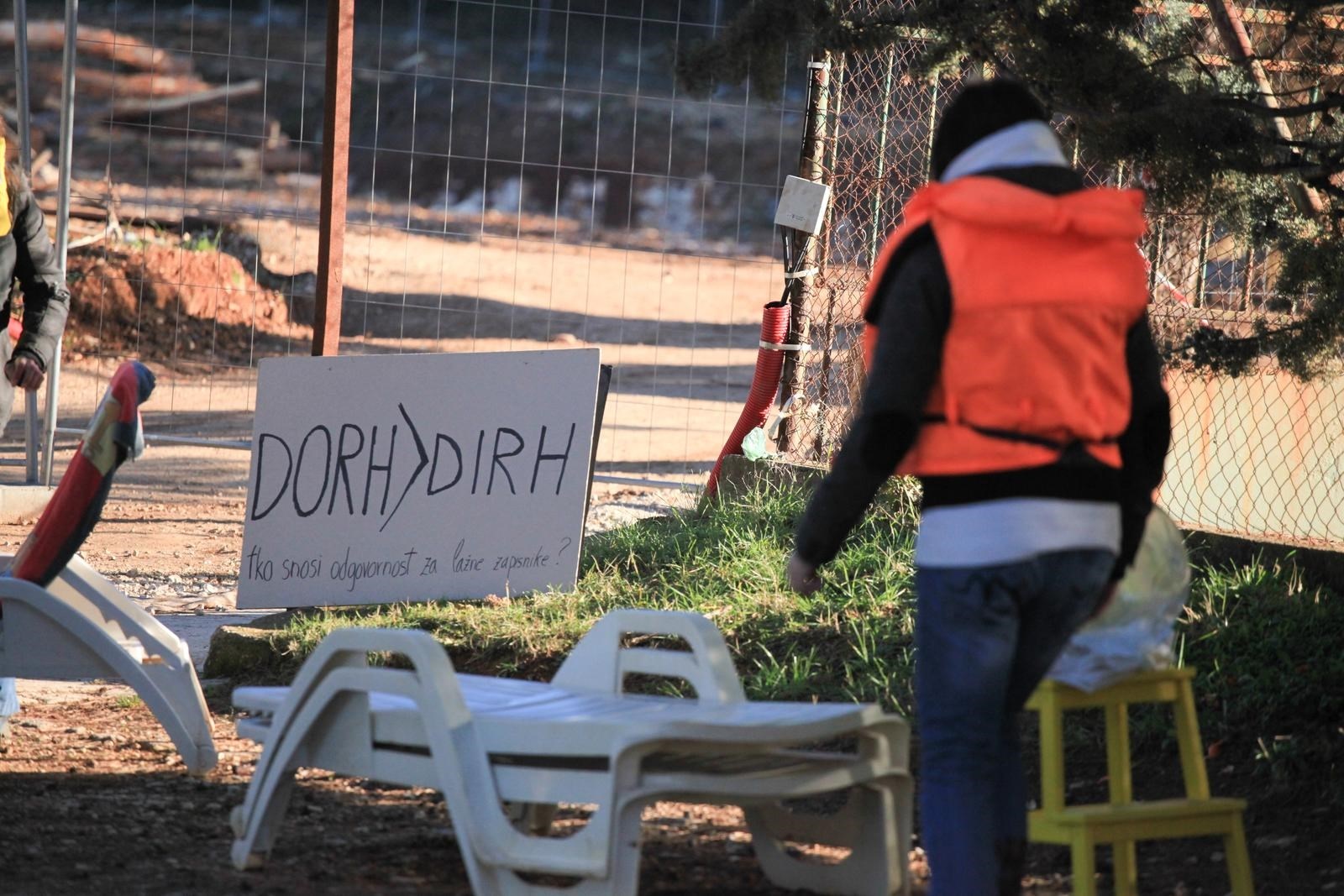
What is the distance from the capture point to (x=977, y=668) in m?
2.57

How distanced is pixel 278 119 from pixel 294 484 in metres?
19.5

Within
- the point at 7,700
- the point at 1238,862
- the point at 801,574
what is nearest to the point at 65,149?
the point at 7,700

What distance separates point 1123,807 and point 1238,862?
0.93ft

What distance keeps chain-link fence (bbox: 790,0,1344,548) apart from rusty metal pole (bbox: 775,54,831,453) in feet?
0.11

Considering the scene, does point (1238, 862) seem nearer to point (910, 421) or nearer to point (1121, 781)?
point (1121, 781)

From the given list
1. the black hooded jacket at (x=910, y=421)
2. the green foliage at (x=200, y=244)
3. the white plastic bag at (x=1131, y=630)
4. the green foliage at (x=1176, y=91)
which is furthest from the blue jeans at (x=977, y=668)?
the green foliage at (x=200, y=244)

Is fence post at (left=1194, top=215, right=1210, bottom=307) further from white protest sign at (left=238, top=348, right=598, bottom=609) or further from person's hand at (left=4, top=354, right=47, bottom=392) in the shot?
person's hand at (left=4, top=354, right=47, bottom=392)

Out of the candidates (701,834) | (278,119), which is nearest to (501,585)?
(701,834)

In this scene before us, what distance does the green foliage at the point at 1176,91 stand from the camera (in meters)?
3.77

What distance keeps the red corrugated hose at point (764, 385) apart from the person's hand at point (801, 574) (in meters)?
4.59

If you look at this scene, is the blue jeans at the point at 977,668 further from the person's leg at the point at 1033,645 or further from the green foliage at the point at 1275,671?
the green foliage at the point at 1275,671

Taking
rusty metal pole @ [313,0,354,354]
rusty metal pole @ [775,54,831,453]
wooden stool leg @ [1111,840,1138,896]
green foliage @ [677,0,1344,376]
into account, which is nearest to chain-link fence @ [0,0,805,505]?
rusty metal pole @ [775,54,831,453]

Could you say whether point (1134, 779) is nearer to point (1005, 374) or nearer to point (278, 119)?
point (1005, 374)

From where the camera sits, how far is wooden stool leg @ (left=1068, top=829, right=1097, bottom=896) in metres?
2.88
